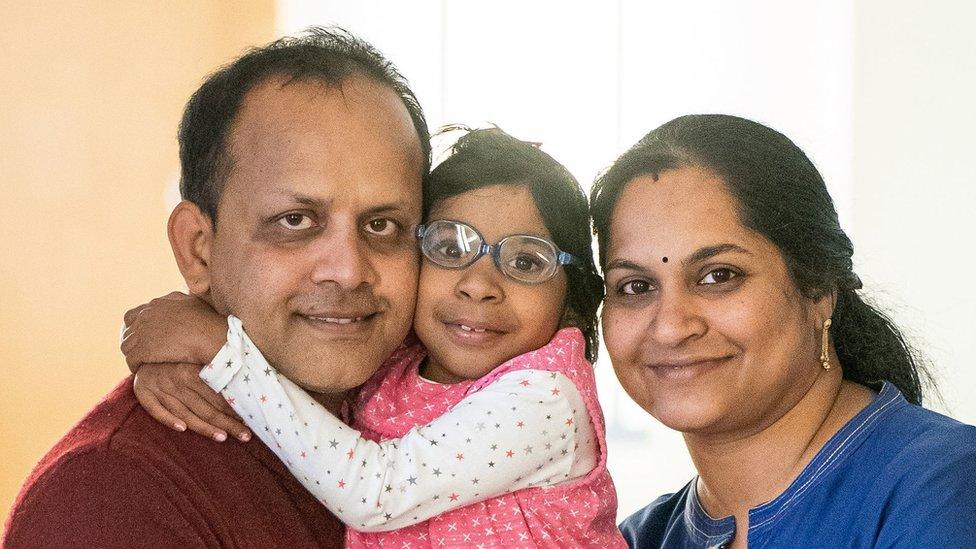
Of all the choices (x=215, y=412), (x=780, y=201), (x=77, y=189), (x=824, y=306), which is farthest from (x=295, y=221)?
(x=77, y=189)

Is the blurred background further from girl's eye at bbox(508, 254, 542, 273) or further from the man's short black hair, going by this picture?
the man's short black hair

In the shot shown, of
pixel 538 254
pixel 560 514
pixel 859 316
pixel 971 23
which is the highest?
pixel 971 23

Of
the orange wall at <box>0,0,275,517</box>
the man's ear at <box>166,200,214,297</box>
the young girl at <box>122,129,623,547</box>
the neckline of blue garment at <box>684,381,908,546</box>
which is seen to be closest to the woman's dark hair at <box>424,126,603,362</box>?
the young girl at <box>122,129,623,547</box>

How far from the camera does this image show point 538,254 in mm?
2270

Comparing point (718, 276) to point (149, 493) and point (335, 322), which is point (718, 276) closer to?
point (335, 322)

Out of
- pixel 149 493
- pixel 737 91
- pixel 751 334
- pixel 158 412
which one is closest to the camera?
pixel 149 493

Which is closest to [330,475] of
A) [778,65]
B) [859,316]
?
[859,316]

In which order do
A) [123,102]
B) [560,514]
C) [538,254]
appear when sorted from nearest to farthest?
[560,514] → [538,254] → [123,102]

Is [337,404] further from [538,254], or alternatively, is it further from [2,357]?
[2,357]

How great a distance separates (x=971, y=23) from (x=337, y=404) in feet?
12.8

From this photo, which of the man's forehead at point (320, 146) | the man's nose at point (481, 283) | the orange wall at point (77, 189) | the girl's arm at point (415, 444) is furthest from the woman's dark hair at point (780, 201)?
the orange wall at point (77, 189)

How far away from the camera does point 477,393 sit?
6.83 feet

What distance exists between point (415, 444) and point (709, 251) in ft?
2.26

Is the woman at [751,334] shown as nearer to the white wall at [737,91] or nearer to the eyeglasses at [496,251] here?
the eyeglasses at [496,251]
